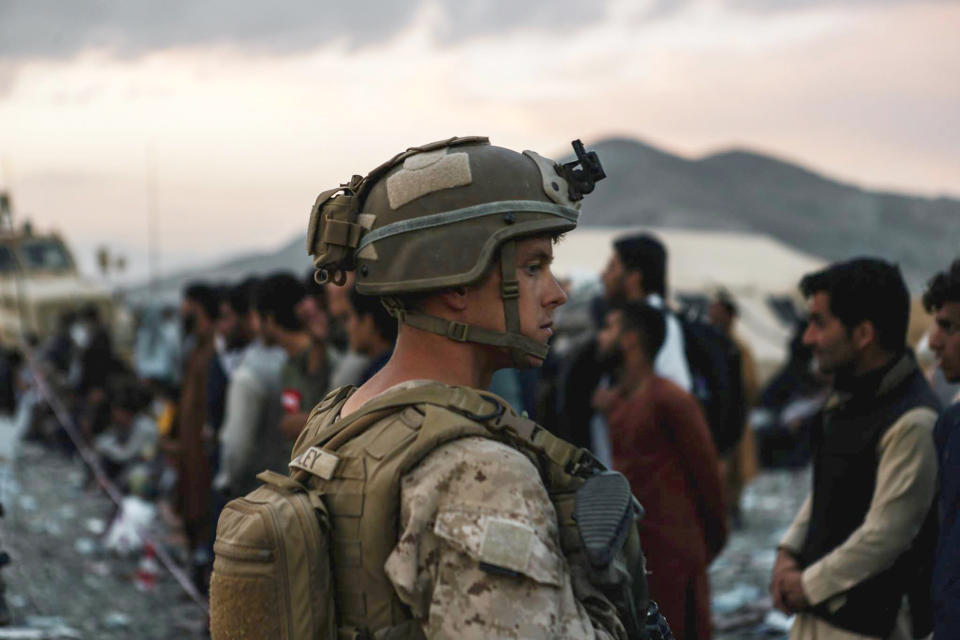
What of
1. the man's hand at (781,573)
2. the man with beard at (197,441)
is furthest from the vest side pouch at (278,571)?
the man with beard at (197,441)

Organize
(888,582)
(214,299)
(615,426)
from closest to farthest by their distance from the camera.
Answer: (888,582), (615,426), (214,299)

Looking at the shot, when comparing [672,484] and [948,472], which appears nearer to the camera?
[948,472]

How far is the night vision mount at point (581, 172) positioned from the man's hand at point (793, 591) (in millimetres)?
1976

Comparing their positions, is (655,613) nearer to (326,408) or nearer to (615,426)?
(326,408)

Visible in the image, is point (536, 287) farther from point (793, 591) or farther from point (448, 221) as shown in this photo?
point (793, 591)

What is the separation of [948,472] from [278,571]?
1.80 meters

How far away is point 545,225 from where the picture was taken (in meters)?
2.03

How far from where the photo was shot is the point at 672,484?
4.15 m

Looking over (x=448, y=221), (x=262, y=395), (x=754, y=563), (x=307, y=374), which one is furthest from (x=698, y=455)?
(x=754, y=563)

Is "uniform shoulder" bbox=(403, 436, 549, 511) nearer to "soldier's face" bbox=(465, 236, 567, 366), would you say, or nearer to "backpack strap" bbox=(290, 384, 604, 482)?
"backpack strap" bbox=(290, 384, 604, 482)

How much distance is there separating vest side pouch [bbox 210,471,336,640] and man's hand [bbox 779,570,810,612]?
2.16 m

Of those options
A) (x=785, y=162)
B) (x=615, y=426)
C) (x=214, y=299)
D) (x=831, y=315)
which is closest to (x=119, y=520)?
(x=214, y=299)

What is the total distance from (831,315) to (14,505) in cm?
927

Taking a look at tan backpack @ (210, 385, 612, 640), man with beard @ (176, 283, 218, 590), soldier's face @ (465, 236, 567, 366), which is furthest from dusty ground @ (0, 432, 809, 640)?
soldier's face @ (465, 236, 567, 366)
